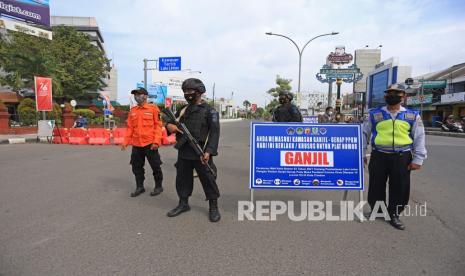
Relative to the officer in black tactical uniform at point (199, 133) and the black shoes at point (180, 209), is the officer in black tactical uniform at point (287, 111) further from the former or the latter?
the black shoes at point (180, 209)

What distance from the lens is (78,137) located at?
1331 cm

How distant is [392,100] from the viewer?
11.7 feet

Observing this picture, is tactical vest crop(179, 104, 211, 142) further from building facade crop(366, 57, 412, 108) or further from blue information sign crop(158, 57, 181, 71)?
building facade crop(366, 57, 412, 108)

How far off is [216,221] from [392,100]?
2.57 m

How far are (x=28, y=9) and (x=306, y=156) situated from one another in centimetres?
1828

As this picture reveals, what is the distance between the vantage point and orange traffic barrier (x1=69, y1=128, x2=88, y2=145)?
13.2 meters

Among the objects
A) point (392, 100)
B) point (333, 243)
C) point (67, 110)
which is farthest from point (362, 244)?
point (67, 110)

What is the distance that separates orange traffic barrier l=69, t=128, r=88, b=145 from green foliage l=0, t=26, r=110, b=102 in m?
20.3

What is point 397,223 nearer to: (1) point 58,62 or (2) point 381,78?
(1) point 58,62

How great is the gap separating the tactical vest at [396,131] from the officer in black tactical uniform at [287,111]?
7.33 feet

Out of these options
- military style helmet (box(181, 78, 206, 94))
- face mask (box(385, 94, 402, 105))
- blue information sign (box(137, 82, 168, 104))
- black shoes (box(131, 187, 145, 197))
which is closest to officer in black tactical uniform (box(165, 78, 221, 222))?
military style helmet (box(181, 78, 206, 94))

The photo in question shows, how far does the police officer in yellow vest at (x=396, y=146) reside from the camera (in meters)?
3.51

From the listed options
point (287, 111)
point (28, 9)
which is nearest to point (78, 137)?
point (28, 9)

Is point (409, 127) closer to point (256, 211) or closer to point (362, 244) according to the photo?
point (362, 244)
